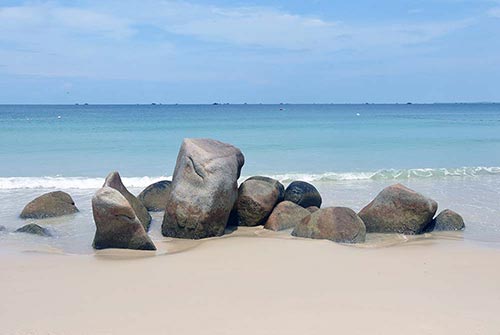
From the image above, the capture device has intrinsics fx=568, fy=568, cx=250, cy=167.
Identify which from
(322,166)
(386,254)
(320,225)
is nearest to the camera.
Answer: (386,254)

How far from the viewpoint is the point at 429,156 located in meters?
22.4

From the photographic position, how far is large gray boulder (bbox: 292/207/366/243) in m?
8.18

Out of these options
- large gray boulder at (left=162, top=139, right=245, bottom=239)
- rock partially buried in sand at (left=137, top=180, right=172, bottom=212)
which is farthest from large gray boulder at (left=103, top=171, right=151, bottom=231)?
rock partially buried in sand at (left=137, top=180, right=172, bottom=212)

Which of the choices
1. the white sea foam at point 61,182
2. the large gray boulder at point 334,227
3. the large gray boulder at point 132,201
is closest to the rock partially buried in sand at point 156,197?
the large gray boulder at point 132,201

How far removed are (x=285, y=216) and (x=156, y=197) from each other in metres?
2.74

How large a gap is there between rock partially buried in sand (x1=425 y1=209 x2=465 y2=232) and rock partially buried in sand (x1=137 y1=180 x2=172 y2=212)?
4.75 meters

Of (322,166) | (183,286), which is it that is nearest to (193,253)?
(183,286)

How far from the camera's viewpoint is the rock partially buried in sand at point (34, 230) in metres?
8.61

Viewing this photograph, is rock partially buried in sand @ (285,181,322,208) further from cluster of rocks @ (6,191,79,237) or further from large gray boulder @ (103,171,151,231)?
cluster of rocks @ (6,191,79,237)

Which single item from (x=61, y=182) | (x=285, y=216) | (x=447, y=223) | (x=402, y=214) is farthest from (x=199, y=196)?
(x=61, y=182)

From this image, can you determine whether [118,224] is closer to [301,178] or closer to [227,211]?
[227,211]

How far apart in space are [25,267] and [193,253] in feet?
6.68

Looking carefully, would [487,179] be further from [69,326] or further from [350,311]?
[69,326]

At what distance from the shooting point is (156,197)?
10688mm
